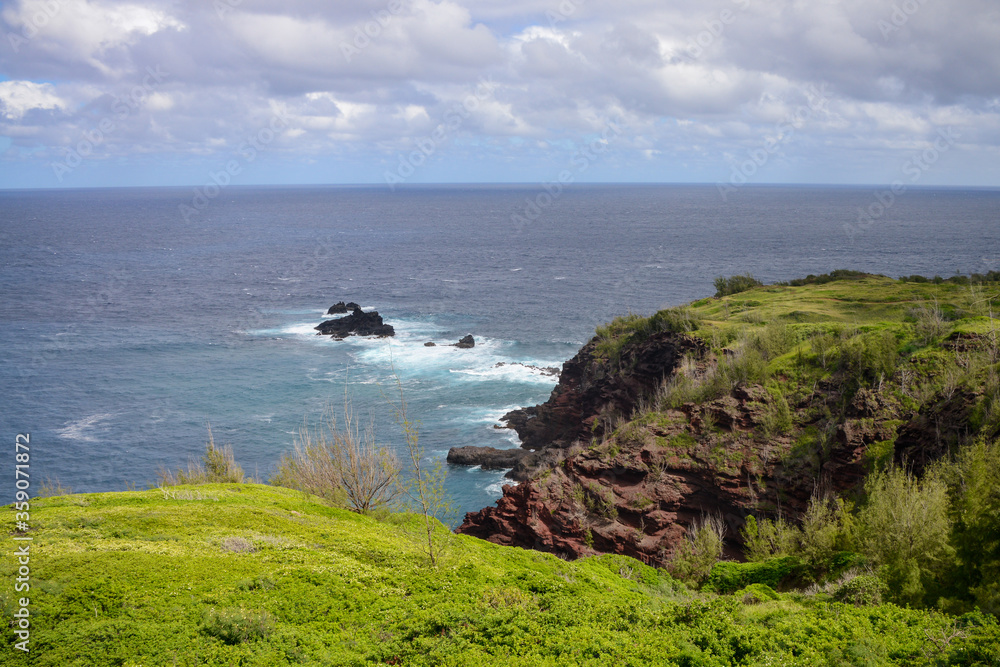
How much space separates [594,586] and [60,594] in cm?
1553

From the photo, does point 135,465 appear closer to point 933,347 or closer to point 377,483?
point 377,483

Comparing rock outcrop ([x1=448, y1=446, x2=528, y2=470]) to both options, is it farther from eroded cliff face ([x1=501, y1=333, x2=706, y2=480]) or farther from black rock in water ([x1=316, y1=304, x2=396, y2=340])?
black rock in water ([x1=316, y1=304, x2=396, y2=340])

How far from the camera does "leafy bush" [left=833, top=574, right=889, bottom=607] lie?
61.1ft

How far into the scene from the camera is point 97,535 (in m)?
22.1

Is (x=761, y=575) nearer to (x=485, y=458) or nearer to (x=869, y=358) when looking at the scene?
(x=869, y=358)

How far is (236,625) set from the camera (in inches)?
640

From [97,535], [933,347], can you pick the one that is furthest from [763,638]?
[933,347]

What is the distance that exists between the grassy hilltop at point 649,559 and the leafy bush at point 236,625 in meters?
0.07

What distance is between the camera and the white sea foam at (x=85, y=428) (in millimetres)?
58094

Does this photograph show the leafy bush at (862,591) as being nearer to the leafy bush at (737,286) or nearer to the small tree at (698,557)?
the small tree at (698,557)

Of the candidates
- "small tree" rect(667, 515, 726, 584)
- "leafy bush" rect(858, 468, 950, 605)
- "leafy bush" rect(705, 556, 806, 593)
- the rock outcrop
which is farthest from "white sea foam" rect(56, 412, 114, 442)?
"leafy bush" rect(858, 468, 950, 605)

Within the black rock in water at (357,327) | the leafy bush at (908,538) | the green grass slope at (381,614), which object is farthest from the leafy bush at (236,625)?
the black rock in water at (357,327)

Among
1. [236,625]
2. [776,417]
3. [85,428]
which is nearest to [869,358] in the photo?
[776,417]

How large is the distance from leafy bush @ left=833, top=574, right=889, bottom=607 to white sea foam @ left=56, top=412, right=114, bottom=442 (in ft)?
199
